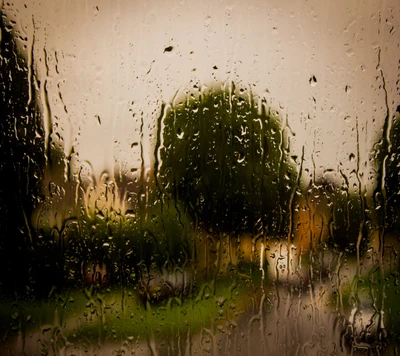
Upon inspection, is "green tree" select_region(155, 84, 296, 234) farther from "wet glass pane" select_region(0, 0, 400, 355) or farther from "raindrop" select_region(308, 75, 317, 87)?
"raindrop" select_region(308, 75, 317, 87)

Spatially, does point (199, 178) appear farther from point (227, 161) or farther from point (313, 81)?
point (313, 81)

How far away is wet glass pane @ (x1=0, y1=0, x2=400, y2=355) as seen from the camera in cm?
82

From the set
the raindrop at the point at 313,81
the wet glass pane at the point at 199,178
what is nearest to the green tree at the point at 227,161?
the wet glass pane at the point at 199,178

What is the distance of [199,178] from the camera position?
85cm

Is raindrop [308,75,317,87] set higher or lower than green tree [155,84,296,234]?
higher

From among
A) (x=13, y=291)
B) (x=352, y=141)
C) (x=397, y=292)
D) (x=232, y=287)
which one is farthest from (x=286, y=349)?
(x=13, y=291)

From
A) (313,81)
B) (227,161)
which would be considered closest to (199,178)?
(227,161)

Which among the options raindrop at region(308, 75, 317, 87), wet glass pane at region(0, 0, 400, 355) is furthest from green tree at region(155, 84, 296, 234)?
raindrop at region(308, 75, 317, 87)

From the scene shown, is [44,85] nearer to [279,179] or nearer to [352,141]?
[279,179]

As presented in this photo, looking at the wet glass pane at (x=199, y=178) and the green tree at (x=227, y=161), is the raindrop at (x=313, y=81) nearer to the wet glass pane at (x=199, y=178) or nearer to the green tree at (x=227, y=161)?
the wet glass pane at (x=199, y=178)

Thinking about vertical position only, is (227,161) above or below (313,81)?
below

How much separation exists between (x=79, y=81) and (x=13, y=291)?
0.50m

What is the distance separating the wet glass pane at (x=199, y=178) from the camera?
822 mm

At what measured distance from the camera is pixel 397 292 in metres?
0.87
